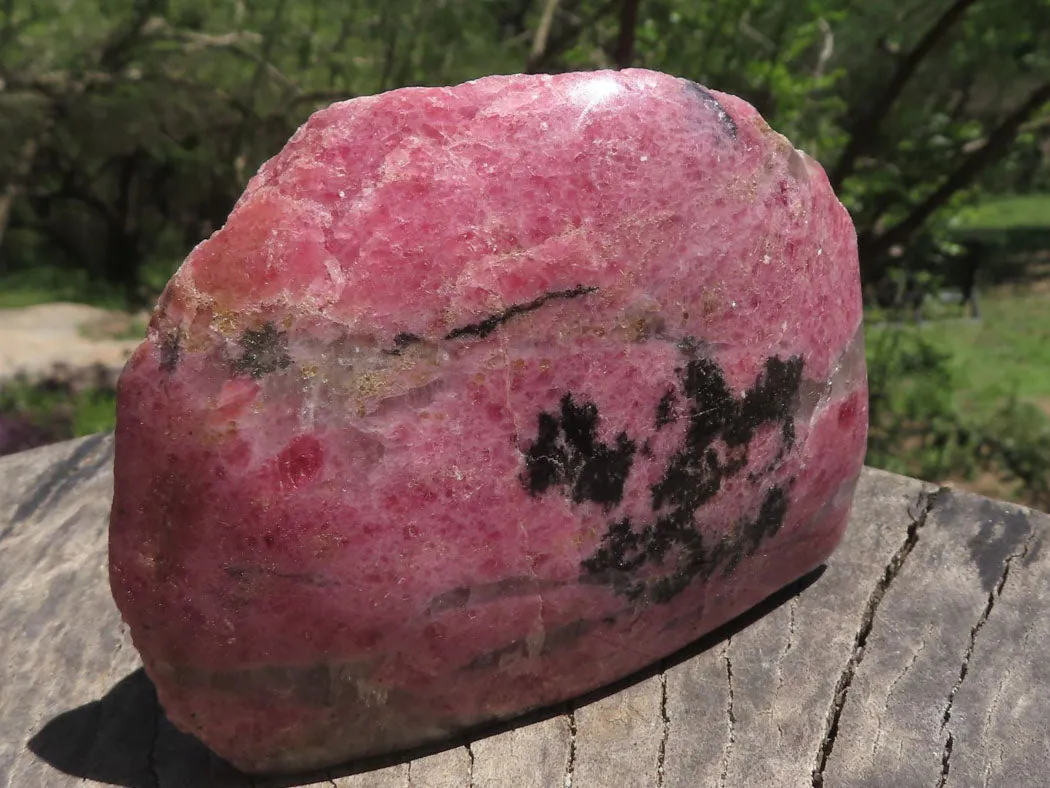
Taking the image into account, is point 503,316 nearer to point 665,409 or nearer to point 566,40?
point 665,409

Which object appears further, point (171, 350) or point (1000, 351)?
point (1000, 351)

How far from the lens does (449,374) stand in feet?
4.25

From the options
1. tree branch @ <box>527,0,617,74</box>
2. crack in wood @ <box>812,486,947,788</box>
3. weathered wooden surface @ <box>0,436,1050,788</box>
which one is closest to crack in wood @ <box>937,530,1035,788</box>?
weathered wooden surface @ <box>0,436,1050,788</box>

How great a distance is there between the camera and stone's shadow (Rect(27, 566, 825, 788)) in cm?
140

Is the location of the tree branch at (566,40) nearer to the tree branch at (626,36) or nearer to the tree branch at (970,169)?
the tree branch at (626,36)

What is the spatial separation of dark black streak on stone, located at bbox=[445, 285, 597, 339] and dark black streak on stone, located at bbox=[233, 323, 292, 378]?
22 centimetres

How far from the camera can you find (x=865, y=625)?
5.42 ft

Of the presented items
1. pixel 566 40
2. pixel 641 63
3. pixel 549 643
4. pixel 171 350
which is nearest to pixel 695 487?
pixel 549 643

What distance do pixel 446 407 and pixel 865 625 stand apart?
33.8 inches

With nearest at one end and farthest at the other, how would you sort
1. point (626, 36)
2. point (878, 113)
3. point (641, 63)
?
point (626, 36), point (878, 113), point (641, 63)

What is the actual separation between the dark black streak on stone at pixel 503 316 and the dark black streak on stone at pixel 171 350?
35 centimetres

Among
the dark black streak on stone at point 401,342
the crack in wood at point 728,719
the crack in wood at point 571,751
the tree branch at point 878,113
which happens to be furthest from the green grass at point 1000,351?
the dark black streak on stone at point 401,342

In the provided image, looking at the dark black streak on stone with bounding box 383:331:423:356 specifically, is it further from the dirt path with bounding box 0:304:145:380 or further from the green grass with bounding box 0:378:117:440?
the dirt path with bounding box 0:304:145:380

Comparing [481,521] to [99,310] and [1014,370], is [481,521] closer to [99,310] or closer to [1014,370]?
[1014,370]
